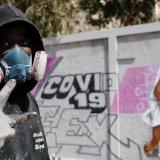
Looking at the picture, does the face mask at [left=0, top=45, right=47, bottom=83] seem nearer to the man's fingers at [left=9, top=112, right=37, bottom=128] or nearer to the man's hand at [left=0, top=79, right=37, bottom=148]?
the man's hand at [left=0, top=79, right=37, bottom=148]

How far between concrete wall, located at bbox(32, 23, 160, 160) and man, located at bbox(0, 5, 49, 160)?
159 inches

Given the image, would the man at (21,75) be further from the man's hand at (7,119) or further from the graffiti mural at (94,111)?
the graffiti mural at (94,111)

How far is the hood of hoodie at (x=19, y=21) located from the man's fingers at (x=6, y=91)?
5.6 inches

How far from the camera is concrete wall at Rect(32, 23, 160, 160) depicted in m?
6.22

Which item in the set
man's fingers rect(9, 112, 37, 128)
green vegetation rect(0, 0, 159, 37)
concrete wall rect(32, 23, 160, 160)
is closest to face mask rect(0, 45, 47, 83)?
man's fingers rect(9, 112, 37, 128)

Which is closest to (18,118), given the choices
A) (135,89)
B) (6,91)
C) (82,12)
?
(6,91)

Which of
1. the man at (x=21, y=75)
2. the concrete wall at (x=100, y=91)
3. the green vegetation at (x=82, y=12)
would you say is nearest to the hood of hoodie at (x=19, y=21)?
the man at (x=21, y=75)

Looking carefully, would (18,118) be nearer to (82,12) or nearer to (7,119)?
(7,119)

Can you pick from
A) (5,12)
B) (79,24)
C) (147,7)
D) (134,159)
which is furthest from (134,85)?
(5,12)

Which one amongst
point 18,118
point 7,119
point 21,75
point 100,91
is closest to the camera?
point 7,119

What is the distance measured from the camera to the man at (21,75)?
195 cm

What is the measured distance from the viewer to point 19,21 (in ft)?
6.67

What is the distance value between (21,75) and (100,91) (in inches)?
187

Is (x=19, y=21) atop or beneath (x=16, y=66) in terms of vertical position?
atop
